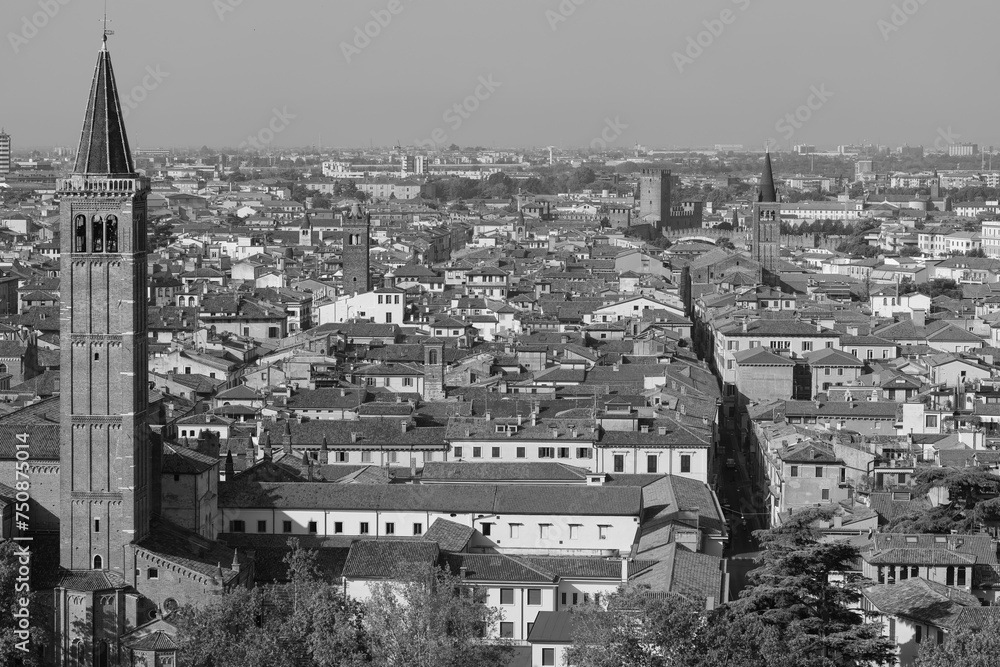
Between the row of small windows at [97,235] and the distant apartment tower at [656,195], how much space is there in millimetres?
91229

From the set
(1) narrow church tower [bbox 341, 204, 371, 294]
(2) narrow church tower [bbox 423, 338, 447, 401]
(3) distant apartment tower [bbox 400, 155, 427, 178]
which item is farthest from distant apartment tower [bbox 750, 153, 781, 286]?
(3) distant apartment tower [bbox 400, 155, 427, 178]

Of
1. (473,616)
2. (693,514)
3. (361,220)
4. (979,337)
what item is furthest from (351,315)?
(473,616)

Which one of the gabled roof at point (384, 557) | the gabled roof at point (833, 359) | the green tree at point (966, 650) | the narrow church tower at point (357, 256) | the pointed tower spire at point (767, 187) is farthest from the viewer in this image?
the pointed tower spire at point (767, 187)

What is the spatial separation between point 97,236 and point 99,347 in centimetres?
144

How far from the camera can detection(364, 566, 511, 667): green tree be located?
20281 millimetres

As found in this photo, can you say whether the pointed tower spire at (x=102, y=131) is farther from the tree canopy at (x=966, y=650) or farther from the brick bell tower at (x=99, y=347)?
the tree canopy at (x=966, y=650)

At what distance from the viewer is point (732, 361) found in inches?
1880

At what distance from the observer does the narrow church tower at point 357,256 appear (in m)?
59.6

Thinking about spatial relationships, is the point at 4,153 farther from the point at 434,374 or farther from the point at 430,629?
the point at 430,629

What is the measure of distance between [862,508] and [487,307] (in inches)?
1067

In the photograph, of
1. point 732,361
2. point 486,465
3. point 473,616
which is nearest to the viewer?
point 473,616

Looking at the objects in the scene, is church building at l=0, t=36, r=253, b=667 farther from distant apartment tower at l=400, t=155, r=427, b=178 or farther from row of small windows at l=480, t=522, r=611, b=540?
distant apartment tower at l=400, t=155, r=427, b=178

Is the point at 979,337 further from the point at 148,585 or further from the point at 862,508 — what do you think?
the point at 148,585

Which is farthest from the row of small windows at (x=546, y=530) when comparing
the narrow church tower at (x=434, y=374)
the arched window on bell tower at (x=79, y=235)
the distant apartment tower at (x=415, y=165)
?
the distant apartment tower at (x=415, y=165)
